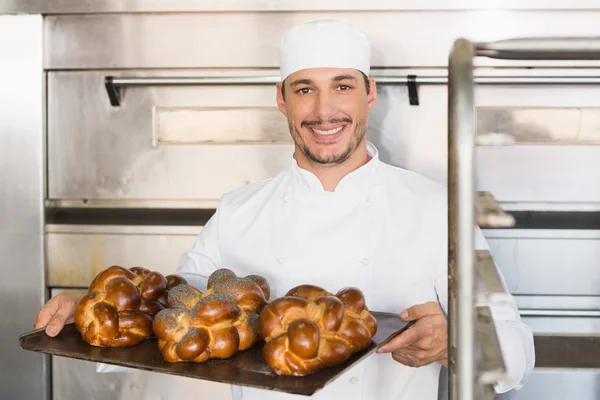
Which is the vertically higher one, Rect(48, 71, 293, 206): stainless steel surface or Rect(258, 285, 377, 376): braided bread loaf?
Rect(48, 71, 293, 206): stainless steel surface

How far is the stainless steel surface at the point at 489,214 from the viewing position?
69 cm

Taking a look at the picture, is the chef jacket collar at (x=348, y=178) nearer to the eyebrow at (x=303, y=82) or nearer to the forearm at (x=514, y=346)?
the eyebrow at (x=303, y=82)

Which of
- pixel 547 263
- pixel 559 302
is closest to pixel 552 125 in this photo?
pixel 547 263

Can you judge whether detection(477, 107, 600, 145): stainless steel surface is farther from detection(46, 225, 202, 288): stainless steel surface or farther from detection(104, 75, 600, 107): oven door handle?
detection(46, 225, 202, 288): stainless steel surface

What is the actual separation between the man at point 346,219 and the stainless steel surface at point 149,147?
0.36 m

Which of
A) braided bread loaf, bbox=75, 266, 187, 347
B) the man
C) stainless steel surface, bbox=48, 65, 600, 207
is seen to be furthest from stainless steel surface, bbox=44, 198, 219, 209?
braided bread loaf, bbox=75, 266, 187, 347

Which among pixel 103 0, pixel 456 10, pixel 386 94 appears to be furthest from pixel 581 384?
pixel 103 0

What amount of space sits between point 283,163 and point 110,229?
2.08ft

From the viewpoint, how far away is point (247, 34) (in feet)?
7.23

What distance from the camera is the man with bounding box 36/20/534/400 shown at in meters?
1.74

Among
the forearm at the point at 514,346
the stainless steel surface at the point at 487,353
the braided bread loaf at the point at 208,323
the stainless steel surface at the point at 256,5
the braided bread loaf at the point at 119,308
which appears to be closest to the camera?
the stainless steel surface at the point at 487,353

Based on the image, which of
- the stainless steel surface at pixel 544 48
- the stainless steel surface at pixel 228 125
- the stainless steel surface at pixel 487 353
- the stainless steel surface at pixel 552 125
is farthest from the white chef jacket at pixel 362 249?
the stainless steel surface at pixel 544 48

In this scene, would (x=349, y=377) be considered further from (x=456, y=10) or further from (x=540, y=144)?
(x=456, y=10)

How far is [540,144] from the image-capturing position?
213 cm
